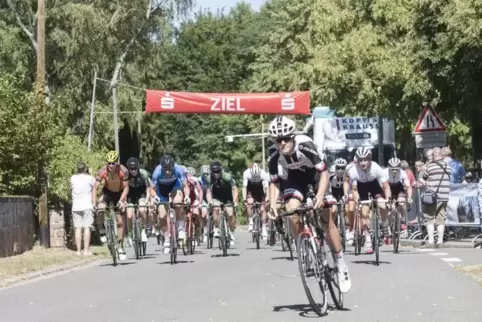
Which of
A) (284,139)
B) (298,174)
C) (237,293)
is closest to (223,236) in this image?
(237,293)

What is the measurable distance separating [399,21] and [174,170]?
46.7ft

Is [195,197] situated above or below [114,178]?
below

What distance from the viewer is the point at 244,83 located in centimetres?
8194

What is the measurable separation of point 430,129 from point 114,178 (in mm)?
8009

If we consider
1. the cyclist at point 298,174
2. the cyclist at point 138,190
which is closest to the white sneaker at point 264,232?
the cyclist at point 138,190

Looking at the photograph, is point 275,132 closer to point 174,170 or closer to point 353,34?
point 174,170

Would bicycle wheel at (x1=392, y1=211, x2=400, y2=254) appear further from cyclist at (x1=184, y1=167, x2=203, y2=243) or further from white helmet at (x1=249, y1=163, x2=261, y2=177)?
white helmet at (x1=249, y1=163, x2=261, y2=177)

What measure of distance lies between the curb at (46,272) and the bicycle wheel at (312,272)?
20.5ft

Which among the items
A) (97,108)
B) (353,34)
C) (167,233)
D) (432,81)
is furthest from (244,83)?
(167,233)

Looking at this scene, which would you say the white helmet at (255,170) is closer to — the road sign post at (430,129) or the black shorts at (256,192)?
the black shorts at (256,192)

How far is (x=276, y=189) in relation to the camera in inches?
475

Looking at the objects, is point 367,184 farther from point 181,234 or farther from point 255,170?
point 255,170

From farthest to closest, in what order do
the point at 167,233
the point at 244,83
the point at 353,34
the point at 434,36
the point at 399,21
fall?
the point at 244,83
the point at 353,34
the point at 399,21
the point at 434,36
the point at 167,233

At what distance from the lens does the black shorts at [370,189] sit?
19.2m
